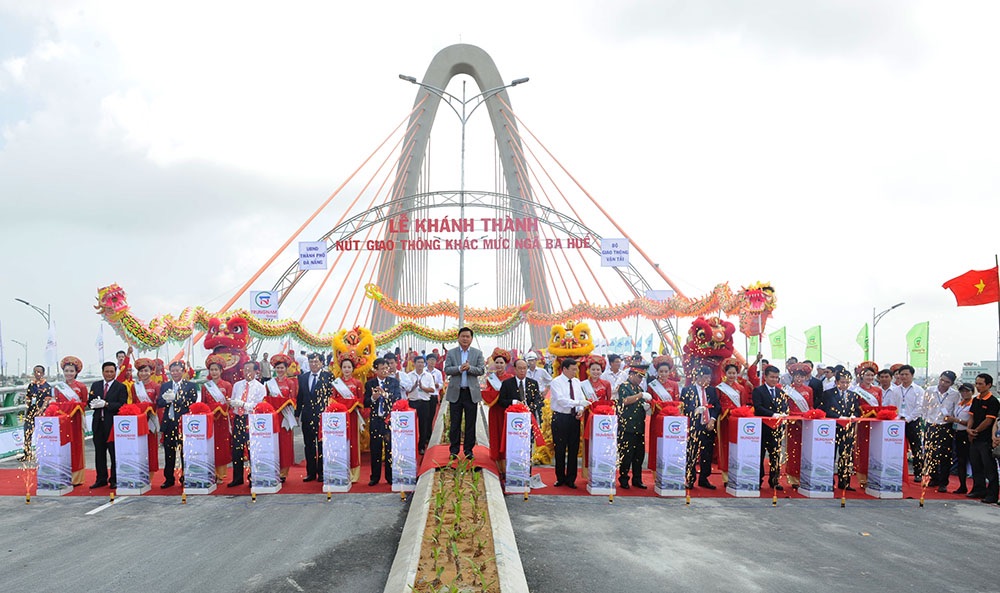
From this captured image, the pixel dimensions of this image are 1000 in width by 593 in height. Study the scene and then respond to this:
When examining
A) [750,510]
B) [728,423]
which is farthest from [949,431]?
[750,510]

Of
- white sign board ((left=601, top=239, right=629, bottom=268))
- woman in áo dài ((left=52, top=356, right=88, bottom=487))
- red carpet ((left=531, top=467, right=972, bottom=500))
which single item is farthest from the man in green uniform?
white sign board ((left=601, top=239, right=629, bottom=268))

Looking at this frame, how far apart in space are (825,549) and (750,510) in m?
1.32

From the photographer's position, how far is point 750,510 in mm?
Result: 6918

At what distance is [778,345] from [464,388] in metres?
16.5

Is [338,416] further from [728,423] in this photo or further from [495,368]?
[728,423]

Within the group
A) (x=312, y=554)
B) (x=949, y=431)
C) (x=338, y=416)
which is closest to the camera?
(x=312, y=554)

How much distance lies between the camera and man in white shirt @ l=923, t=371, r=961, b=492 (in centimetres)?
832

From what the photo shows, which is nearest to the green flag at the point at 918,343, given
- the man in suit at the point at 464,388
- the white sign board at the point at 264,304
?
the man in suit at the point at 464,388

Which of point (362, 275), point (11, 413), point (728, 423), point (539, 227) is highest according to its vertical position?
point (539, 227)

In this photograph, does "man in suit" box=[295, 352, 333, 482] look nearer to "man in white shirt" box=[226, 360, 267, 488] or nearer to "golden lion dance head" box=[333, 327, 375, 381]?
"golden lion dance head" box=[333, 327, 375, 381]

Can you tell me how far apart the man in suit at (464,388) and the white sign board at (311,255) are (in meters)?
15.8

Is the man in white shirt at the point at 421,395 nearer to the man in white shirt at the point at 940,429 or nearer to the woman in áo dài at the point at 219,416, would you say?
the woman in áo dài at the point at 219,416

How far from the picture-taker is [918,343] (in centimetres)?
1667

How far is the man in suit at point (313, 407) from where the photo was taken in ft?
27.3
